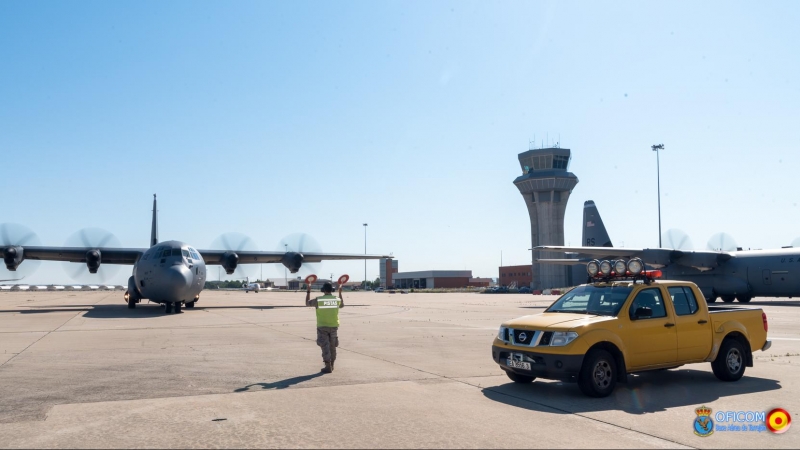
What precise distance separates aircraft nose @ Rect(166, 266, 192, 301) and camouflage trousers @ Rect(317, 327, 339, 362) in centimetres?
1816

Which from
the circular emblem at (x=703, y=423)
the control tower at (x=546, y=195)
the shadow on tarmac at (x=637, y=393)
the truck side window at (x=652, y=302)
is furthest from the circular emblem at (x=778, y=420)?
the control tower at (x=546, y=195)

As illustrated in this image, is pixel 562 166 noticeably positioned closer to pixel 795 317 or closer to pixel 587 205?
pixel 587 205

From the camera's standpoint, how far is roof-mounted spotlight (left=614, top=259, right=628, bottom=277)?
10.3m

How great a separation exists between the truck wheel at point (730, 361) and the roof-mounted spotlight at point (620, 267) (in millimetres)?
2042

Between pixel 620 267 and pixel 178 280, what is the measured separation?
2197cm

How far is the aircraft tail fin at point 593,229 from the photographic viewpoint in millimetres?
53250

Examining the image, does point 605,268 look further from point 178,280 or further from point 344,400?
point 178,280

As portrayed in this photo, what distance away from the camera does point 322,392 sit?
9.09 meters

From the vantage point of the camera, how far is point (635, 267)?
1009 centimetres

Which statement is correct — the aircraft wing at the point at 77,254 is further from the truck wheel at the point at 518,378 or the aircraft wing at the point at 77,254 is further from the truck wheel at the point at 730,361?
the truck wheel at the point at 730,361

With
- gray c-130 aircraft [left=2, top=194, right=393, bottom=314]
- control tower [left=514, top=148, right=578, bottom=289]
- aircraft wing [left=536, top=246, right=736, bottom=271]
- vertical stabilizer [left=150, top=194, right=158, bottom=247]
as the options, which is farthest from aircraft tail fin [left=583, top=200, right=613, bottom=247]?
control tower [left=514, top=148, right=578, bottom=289]

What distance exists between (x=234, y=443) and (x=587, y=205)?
51803mm

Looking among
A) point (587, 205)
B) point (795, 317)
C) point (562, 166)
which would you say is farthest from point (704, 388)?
point (562, 166)

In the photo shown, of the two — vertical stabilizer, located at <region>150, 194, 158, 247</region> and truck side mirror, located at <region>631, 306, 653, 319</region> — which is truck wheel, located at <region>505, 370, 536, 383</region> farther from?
vertical stabilizer, located at <region>150, 194, 158, 247</region>
